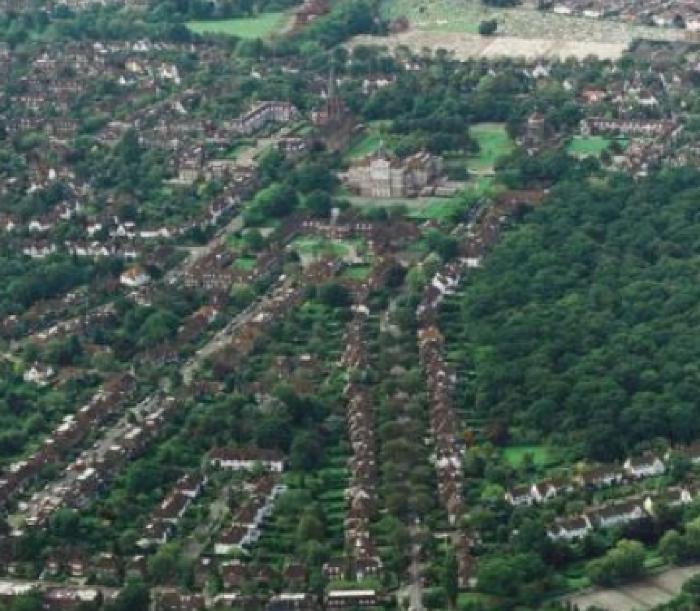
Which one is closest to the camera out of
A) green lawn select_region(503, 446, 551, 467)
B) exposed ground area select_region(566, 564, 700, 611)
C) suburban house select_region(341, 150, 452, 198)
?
exposed ground area select_region(566, 564, 700, 611)

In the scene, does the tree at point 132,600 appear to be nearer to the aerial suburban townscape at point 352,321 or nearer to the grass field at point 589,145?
the aerial suburban townscape at point 352,321

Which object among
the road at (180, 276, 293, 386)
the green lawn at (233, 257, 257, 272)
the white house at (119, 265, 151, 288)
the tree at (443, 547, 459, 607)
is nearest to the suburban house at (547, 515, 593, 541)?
the tree at (443, 547, 459, 607)

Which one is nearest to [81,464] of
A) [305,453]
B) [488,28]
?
[305,453]

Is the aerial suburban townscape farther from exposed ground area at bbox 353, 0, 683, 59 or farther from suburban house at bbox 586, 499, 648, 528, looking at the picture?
exposed ground area at bbox 353, 0, 683, 59

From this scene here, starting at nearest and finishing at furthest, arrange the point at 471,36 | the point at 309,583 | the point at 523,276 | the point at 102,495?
the point at 309,583
the point at 102,495
the point at 523,276
the point at 471,36

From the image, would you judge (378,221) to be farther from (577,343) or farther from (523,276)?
(577,343)

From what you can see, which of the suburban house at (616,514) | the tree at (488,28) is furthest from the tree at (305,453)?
the tree at (488,28)

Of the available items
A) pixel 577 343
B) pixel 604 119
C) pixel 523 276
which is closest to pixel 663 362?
pixel 577 343
